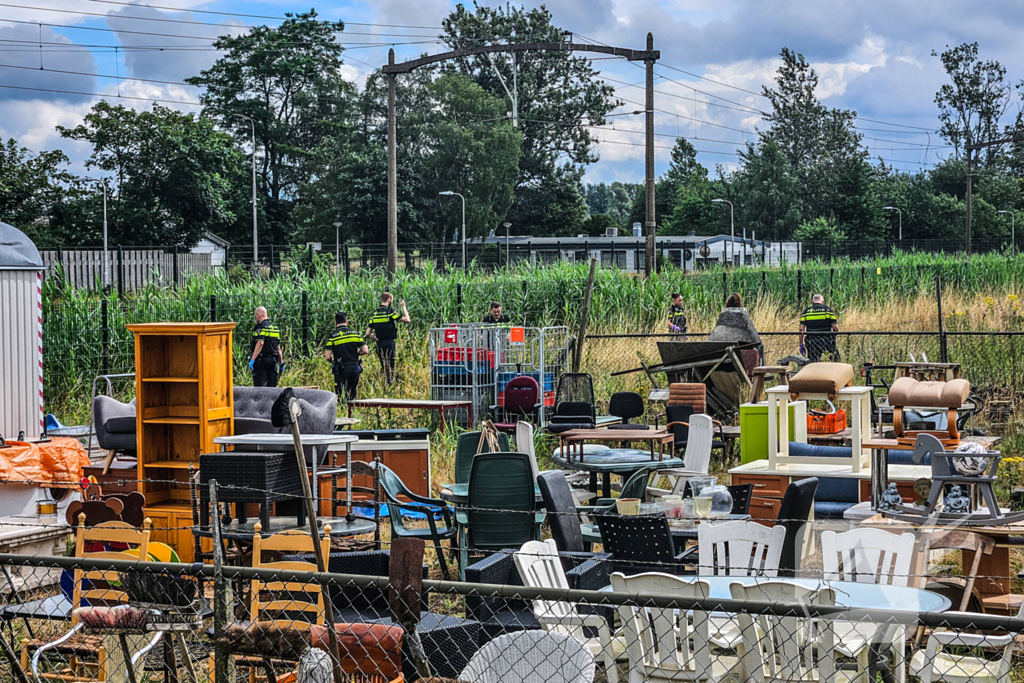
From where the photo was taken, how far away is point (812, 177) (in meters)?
69.7

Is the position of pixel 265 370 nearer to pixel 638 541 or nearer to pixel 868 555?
pixel 638 541

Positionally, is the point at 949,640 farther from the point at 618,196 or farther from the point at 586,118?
the point at 618,196

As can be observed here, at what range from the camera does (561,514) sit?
673cm

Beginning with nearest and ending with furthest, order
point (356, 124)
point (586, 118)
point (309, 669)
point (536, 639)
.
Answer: point (309, 669)
point (536, 639)
point (356, 124)
point (586, 118)

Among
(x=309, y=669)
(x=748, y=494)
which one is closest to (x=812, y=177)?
(x=748, y=494)

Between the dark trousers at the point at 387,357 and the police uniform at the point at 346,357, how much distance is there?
1087 mm

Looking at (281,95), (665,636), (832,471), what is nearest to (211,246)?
(281,95)

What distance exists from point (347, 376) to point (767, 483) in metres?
8.15

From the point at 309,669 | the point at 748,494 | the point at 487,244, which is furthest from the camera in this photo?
the point at 487,244

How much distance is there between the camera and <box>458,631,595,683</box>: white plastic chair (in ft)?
13.8

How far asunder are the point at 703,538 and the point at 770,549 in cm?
39

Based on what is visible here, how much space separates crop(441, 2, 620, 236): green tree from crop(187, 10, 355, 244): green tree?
8.85m

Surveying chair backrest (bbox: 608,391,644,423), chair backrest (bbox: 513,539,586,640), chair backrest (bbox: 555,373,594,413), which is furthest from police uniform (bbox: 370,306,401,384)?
chair backrest (bbox: 513,539,586,640)

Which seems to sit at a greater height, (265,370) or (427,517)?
→ (265,370)
